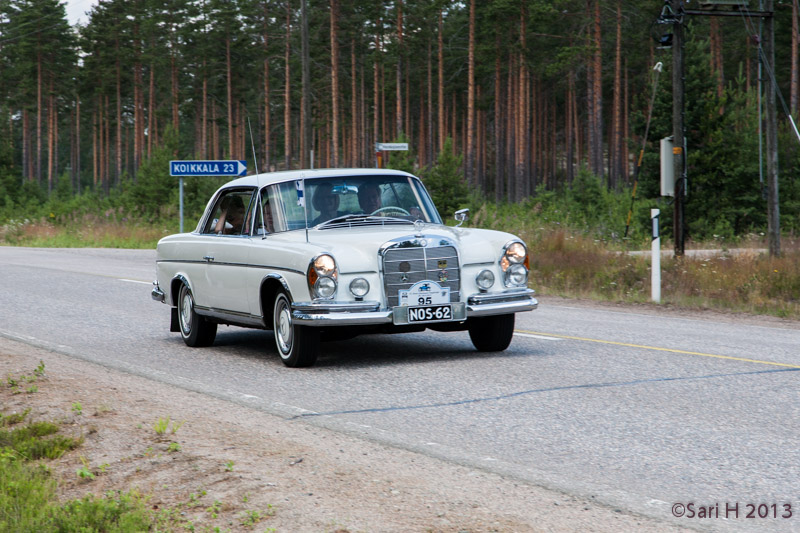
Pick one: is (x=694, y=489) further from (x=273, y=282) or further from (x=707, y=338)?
(x=707, y=338)

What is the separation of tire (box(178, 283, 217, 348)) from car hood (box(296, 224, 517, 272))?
1947 millimetres

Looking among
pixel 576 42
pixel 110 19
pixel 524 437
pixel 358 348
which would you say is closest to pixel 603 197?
pixel 576 42

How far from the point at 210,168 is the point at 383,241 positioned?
1744 cm

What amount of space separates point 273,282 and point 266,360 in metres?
0.87

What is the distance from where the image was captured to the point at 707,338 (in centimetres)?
1063

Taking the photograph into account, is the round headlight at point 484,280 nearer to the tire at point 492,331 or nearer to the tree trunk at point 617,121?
the tire at point 492,331

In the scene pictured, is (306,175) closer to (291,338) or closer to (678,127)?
(291,338)

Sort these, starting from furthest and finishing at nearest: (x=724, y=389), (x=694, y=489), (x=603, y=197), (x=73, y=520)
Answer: (x=603, y=197), (x=724, y=389), (x=694, y=489), (x=73, y=520)

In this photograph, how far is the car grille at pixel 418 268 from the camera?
850 centimetres

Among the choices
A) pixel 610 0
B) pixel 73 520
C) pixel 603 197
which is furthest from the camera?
pixel 610 0

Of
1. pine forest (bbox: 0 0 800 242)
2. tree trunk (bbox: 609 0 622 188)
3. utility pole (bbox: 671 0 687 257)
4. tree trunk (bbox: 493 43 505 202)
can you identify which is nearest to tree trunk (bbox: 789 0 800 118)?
pine forest (bbox: 0 0 800 242)

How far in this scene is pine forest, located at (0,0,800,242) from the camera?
108 ft

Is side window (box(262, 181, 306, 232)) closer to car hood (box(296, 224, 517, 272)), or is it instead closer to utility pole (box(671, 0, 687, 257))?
car hood (box(296, 224, 517, 272))

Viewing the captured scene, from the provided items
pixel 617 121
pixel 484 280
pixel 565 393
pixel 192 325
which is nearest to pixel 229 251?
pixel 192 325
